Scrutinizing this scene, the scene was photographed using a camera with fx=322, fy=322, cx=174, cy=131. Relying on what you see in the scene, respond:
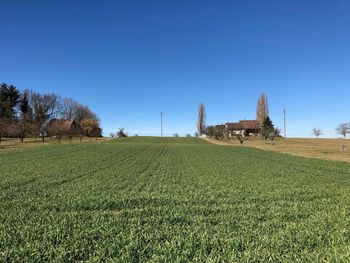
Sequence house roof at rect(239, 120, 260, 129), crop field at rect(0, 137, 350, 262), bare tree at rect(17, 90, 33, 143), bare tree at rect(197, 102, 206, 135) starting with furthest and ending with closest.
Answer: bare tree at rect(197, 102, 206, 135) → house roof at rect(239, 120, 260, 129) → bare tree at rect(17, 90, 33, 143) → crop field at rect(0, 137, 350, 262)

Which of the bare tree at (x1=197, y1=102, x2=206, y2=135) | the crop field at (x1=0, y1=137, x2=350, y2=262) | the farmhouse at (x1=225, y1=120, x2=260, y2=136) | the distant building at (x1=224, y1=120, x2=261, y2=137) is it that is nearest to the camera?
the crop field at (x1=0, y1=137, x2=350, y2=262)

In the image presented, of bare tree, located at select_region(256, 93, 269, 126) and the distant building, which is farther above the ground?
bare tree, located at select_region(256, 93, 269, 126)

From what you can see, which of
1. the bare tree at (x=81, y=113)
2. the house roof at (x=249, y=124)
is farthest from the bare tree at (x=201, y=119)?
the bare tree at (x=81, y=113)

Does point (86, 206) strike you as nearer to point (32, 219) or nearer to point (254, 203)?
point (32, 219)

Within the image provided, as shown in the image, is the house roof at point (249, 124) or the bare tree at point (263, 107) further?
the house roof at point (249, 124)

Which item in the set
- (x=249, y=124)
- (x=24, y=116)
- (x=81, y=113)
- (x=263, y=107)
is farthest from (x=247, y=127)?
(x=24, y=116)

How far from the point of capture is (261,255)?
646 cm

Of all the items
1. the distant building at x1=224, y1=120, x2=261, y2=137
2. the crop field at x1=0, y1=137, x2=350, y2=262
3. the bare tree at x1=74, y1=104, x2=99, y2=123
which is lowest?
the crop field at x1=0, y1=137, x2=350, y2=262

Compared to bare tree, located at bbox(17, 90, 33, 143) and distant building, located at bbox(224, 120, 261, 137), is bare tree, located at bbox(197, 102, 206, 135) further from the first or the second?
bare tree, located at bbox(17, 90, 33, 143)

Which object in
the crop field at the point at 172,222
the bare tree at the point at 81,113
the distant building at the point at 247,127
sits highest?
the bare tree at the point at 81,113

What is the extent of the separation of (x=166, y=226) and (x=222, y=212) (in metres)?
2.65

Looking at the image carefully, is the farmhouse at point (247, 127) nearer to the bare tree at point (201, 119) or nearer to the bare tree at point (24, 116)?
the bare tree at point (201, 119)

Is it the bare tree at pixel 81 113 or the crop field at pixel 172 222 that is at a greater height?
the bare tree at pixel 81 113

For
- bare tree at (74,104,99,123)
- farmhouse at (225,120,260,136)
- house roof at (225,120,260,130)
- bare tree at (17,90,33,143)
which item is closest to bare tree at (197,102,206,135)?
farmhouse at (225,120,260,136)
